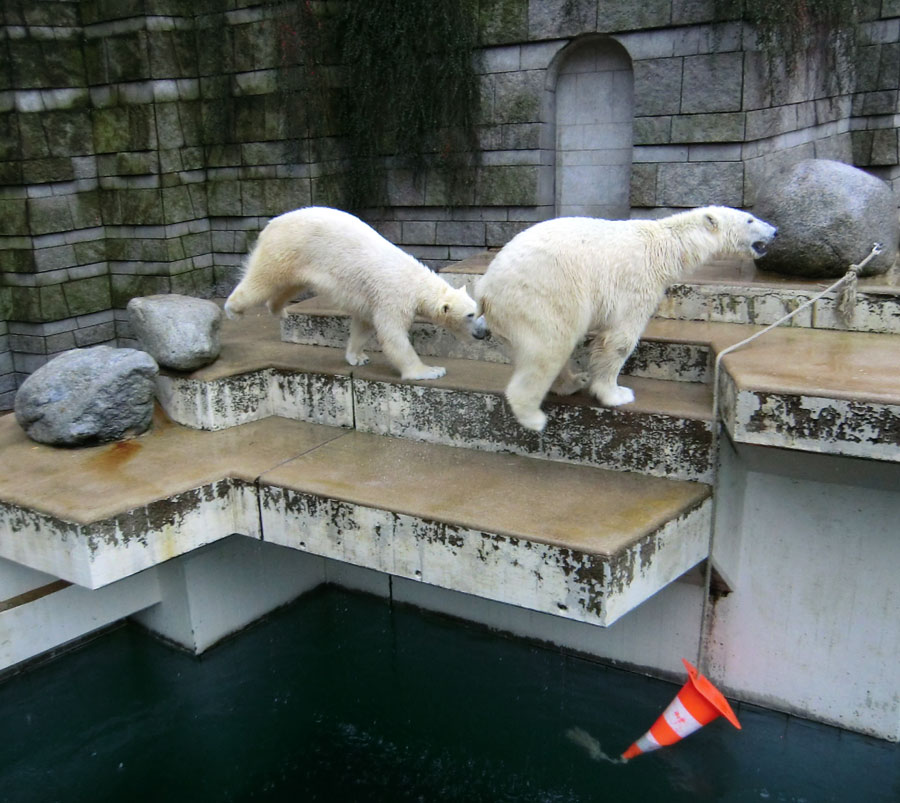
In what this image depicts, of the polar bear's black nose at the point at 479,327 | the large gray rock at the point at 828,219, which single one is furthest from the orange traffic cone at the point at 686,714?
the large gray rock at the point at 828,219

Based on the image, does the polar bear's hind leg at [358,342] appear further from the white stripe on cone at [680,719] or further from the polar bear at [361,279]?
the white stripe on cone at [680,719]

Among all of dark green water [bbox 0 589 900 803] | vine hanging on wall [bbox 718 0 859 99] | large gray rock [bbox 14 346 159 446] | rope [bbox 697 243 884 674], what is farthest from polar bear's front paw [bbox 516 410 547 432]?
vine hanging on wall [bbox 718 0 859 99]

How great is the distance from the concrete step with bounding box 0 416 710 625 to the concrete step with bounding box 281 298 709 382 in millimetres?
774

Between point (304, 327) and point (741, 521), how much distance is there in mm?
3143

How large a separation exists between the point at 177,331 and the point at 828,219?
3.90 m

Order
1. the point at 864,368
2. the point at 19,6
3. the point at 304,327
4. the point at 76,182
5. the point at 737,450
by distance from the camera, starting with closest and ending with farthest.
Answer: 1. the point at 864,368
2. the point at 737,450
3. the point at 304,327
4. the point at 19,6
5. the point at 76,182

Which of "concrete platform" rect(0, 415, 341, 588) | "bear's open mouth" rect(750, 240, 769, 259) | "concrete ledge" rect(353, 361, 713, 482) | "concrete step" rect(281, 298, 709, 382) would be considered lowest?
"concrete platform" rect(0, 415, 341, 588)

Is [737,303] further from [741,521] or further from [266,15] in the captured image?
[266,15]

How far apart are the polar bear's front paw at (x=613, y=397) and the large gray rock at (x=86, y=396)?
262 centimetres

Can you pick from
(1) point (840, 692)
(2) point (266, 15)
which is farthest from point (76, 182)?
(1) point (840, 692)

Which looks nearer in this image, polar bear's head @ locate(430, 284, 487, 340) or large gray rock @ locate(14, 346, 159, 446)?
polar bear's head @ locate(430, 284, 487, 340)

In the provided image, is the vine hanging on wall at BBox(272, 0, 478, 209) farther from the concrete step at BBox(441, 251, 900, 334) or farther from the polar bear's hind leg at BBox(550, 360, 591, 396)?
the polar bear's hind leg at BBox(550, 360, 591, 396)

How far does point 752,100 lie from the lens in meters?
5.95

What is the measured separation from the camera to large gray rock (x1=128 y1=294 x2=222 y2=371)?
16.5ft
